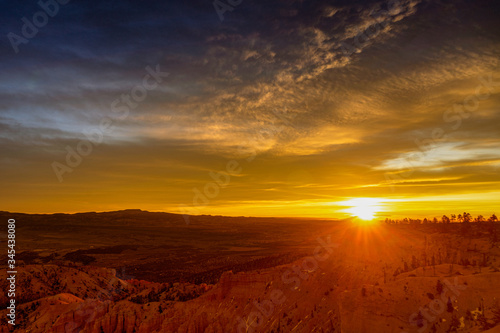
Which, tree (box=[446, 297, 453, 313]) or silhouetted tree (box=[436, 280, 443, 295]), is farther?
silhouetted tree (box=[436, 280, 443, 295])

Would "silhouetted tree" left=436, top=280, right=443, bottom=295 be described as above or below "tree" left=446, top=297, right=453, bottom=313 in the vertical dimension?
above

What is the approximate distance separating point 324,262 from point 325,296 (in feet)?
21.3

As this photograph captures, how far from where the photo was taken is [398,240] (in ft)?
118

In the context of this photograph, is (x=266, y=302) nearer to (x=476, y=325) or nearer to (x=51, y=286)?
(x=476, y=325)

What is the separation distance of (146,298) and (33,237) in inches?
4600

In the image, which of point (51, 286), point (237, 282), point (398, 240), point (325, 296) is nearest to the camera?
point (325, 296)

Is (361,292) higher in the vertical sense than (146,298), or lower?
higher

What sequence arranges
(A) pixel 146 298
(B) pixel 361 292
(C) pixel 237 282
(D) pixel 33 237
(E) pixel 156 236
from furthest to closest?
(E) pixel 156 236, (D) pixel 33 237, (A) pixel 146 298, (C) pixel 237 282, (B) pixel 361 292

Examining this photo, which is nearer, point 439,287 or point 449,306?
point 449,306

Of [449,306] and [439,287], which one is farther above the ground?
[439,287]

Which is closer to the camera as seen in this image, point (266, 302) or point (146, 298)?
point (266, 302)

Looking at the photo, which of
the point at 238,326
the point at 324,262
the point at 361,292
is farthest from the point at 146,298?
the point at 361,292

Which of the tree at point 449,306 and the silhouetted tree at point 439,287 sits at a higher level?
the silhouetted tree at point 439,287

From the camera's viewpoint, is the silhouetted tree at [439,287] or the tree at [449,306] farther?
the silhouetted tree at [439,287]
